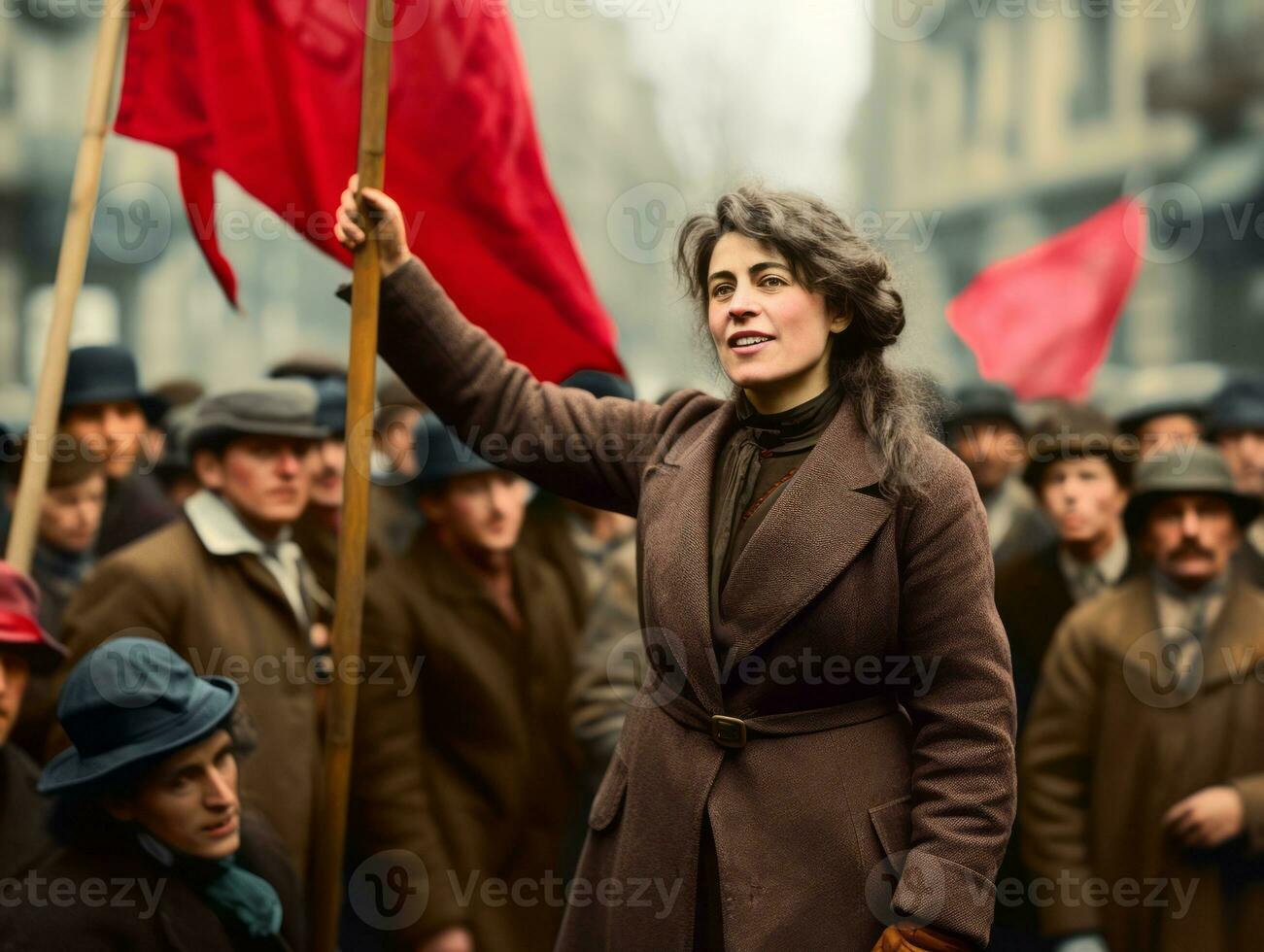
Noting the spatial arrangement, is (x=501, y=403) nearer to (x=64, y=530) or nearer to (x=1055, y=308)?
(x=64, y=530)

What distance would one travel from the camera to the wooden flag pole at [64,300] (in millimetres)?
3201

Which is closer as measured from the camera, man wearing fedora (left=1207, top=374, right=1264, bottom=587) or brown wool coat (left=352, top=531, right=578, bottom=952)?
brown wool coat (left=352, top=531, right=578, bottom=952)

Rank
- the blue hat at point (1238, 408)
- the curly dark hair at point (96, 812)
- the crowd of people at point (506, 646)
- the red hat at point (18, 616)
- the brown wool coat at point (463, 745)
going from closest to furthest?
the curly dark hair at point (96, 812)
the red hat at point (18, 616)
the crowd of people at point (506, 646)
the brown wool coat at point (463, 745)
the blue hat at point (1238, 408)

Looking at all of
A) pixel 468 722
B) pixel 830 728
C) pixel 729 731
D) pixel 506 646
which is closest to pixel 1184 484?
pixel 506 646

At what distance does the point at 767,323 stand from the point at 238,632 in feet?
6.73

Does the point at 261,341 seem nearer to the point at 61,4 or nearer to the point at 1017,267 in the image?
→ the point at 61,4

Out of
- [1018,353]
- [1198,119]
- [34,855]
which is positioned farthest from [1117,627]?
[1198,119]

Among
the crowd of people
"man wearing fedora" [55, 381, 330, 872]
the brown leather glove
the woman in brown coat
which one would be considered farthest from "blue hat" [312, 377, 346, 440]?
the brown leather glove

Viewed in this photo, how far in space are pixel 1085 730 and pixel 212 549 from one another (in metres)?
2.62

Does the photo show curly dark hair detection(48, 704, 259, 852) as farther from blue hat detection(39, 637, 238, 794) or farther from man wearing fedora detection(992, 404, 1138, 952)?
man wearing fedora detection(992, 404, 1138, 952)

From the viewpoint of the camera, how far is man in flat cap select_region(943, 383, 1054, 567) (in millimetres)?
5293

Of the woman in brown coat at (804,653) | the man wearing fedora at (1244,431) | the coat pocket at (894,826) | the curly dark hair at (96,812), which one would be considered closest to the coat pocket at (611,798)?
the woman in brown coat at (804,653)

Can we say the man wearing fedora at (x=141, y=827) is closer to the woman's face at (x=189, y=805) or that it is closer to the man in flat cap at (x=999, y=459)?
the woman's face at (x=189, y=805)

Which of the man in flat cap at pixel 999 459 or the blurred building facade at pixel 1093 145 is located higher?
the blurred building facade at pixel 1093 145
